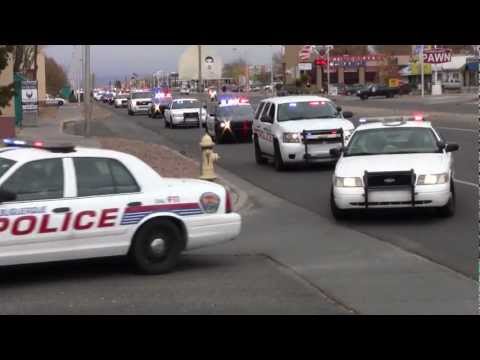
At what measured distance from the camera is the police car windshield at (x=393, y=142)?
13.4 meters

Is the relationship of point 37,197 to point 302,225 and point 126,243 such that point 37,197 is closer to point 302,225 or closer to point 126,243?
point 126,243

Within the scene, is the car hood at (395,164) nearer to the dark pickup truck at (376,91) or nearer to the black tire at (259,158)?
the black tire at (259,158)

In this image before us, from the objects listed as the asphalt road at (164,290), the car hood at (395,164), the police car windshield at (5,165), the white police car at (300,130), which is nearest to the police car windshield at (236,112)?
the white police car at (300,130)

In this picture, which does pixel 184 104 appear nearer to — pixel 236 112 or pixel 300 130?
pixel 236 112

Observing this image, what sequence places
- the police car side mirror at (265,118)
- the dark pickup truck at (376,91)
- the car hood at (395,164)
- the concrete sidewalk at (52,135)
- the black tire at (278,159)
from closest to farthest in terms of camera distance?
1. the car hood at (395,164)
2. the black tire at (278,159)
3. the police car side mirror at (265,118)
4. the concrete sidewalk at (52,135)
5. the dark pickup truck at (376,91)

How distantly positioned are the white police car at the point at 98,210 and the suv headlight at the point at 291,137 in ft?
34.0

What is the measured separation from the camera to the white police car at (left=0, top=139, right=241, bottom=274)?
8672mm

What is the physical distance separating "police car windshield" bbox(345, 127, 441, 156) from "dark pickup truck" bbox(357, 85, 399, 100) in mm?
67949

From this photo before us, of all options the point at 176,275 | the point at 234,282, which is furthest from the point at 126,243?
the point at 234,282

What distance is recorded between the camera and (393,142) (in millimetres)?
13648

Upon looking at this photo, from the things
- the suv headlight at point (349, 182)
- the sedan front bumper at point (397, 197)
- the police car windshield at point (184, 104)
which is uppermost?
the police car windshield at point (184, 104)

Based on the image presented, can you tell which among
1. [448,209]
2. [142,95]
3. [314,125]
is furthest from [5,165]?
[142,95]

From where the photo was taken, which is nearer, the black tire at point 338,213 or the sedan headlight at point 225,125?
the black tire at point 338,213

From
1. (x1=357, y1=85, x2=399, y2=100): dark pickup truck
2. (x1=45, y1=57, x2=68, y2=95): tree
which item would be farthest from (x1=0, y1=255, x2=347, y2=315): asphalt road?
(x1=45, y1=57, x2=68, y2=95): tree
